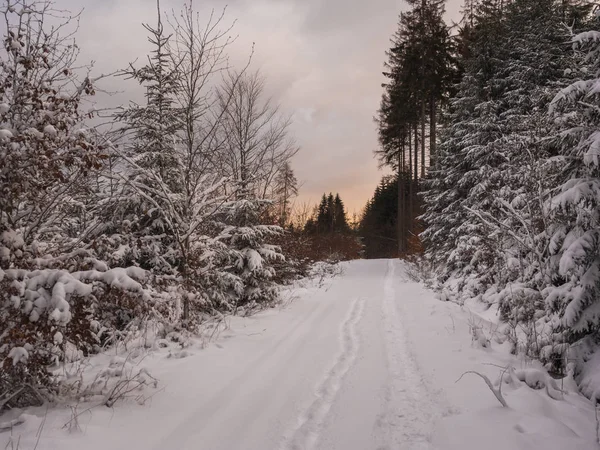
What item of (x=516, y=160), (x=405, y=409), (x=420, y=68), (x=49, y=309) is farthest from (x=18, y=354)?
(x=420, y=68)

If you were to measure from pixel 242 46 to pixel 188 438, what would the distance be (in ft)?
25.5

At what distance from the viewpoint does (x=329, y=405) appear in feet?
14.1

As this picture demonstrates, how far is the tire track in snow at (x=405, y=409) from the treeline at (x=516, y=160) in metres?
2.04

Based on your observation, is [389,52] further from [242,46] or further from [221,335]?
[221,335]

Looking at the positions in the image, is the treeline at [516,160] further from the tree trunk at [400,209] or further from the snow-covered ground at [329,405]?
the snow-covered ground at [329,405]

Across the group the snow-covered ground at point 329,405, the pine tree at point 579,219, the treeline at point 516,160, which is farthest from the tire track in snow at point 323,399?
the pine tree at point 579,219

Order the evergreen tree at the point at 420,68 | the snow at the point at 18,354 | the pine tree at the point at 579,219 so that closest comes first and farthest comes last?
the snow at the point at 18,354, the pine tree at the point at 579,219, the evergreen tree at the point at 420,68

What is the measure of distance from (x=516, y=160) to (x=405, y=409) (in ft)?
28.3

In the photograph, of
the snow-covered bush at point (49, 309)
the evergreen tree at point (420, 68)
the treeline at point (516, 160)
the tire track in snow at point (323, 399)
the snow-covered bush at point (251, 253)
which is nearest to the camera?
the snow-covered bush at point (49, 309)

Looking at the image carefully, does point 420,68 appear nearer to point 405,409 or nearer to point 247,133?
point 247,133

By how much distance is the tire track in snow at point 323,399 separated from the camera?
3525 mm

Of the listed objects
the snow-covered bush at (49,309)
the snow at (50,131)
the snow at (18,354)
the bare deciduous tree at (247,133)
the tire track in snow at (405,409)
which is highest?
the bare deciduous tree at (247,133)

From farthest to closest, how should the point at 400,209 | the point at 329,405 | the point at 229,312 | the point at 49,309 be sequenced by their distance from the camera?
the point at 400,209, the point at 229,312, the point at 329,405, the point at 49,309

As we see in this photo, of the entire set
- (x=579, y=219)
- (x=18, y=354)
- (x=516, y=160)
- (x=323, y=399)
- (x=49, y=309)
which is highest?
(x=516, y=160)
